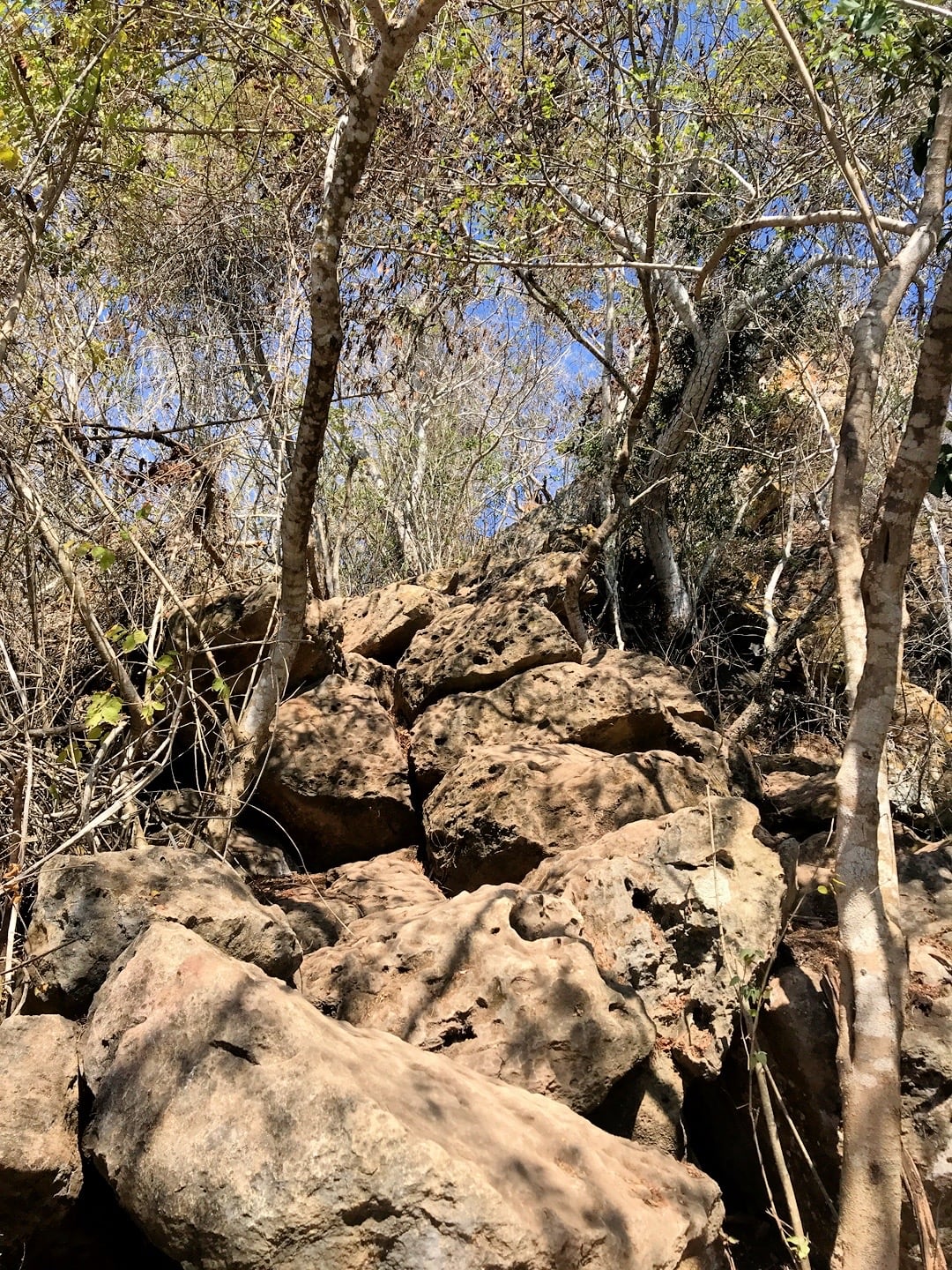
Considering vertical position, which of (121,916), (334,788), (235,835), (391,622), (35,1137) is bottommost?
(35,1137)

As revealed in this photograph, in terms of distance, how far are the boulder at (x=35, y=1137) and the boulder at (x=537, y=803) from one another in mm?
2707

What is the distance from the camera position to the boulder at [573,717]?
6145 mm

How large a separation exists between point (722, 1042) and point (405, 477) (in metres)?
10.1

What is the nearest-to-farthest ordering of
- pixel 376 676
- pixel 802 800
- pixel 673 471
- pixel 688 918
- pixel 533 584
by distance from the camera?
1. pixel 688 918
2. pixel 802 800
3. pixel 376 676
4. pixel 533 584
5. pixel 673 471

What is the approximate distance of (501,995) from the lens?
3.76m

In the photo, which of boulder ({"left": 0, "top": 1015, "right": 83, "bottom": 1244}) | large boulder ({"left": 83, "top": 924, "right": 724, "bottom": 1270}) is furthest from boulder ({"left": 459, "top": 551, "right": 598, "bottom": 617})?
boulder ({"left": 0, "top": 1015, "right": 83, "bottom": 1244})

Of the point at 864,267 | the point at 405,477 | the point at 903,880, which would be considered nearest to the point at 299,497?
the point at 903,880

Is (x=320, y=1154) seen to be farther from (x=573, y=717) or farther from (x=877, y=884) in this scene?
(x=573, y=717)

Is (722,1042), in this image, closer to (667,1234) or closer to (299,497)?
(667,1234)

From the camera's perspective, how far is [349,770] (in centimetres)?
618

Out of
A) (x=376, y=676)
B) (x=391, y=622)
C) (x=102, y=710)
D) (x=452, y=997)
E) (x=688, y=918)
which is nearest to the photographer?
(x=452, y=997)

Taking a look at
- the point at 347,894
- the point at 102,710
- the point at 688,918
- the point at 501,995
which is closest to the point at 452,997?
the point at 501,995

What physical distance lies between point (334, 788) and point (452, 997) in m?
2.47

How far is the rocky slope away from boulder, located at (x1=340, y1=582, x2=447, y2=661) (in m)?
0.88
